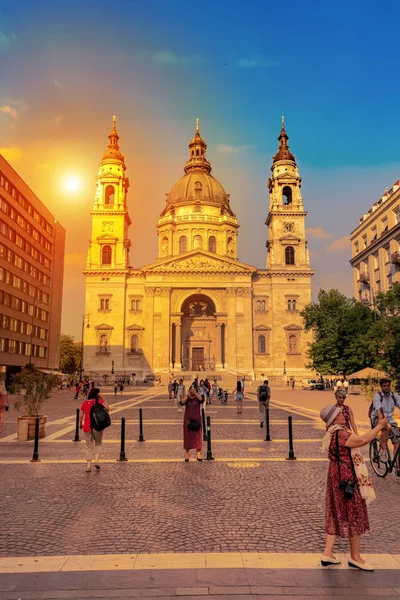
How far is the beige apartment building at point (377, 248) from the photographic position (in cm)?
4979

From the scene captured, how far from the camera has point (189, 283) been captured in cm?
7088

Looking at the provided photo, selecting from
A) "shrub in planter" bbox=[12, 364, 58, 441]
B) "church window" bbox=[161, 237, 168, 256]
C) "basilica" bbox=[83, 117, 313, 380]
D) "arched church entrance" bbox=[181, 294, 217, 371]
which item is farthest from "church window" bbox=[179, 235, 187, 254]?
"shrub in planter" bbox=[12, 364, 58, 441]

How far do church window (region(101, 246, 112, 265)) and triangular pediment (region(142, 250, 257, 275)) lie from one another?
6251 millimetres

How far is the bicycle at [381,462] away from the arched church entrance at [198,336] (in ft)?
205

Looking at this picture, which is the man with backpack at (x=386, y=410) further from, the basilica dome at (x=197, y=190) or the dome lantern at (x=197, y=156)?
the dome lantern at (x=197, y=156)

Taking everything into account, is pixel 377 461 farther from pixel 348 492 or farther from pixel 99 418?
pixel 99 418

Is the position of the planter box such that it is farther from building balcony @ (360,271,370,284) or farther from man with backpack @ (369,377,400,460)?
building balcony @ (360,271,370,284)

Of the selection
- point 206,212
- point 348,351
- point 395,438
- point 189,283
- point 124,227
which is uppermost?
point 206,212

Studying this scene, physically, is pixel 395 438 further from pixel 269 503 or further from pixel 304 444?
pixel 304 444

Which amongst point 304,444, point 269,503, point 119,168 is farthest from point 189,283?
point 269,503

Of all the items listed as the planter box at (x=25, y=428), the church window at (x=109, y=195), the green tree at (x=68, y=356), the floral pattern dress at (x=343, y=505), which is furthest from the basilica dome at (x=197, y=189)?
the floral pattern dress at (x=343, y=505)

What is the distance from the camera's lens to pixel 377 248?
54312mm

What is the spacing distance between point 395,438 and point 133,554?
6.09 metres

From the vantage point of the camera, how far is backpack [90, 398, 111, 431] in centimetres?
1019
